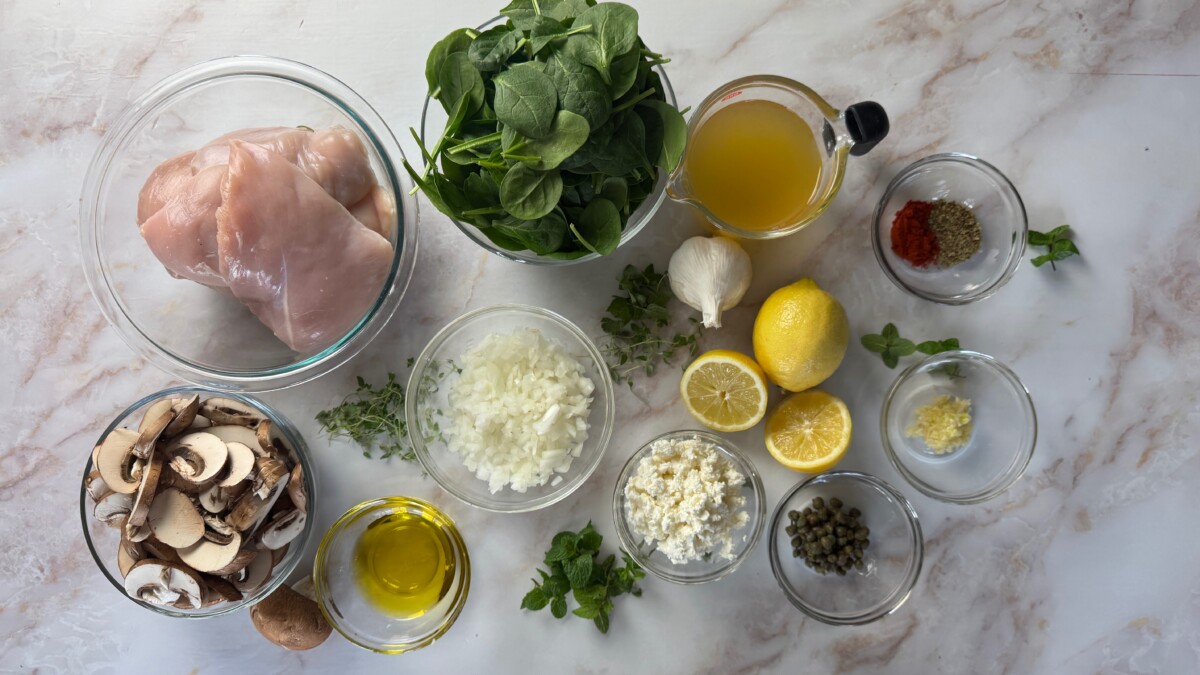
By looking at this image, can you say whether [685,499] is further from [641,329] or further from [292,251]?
[292,251]

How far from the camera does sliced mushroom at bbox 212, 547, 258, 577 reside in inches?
53.0

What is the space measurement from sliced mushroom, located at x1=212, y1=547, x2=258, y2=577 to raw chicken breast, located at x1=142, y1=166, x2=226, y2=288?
491 mm

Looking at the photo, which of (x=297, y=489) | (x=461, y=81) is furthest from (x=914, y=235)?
(x=297, y=489)

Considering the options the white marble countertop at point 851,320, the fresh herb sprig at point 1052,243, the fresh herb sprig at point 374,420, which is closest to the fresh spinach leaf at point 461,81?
the white marble countertop at point 851,320

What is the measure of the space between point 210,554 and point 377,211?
0.68m

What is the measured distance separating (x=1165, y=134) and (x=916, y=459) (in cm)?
87

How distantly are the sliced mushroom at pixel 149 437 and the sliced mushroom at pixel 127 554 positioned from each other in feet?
0.51

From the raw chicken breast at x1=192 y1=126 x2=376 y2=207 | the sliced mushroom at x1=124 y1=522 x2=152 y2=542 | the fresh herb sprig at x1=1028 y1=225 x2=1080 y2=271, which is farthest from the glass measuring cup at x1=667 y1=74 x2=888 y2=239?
the sliced mushroom at x1=124 y1=522 x2=152 y2=542

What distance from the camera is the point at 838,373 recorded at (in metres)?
1.60

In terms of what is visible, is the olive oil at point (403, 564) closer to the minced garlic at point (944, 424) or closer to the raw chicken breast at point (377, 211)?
the raw chicken breast at point (377, 211)

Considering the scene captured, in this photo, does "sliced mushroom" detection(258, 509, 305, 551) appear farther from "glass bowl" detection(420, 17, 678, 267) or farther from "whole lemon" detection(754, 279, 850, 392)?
"whole lemon" detection(754, 279, 850, 392)

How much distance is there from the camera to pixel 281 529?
1.41m

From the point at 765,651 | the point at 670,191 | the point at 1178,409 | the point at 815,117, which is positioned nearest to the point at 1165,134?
the point at 1178,409

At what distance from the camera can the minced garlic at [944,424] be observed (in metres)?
1.58
